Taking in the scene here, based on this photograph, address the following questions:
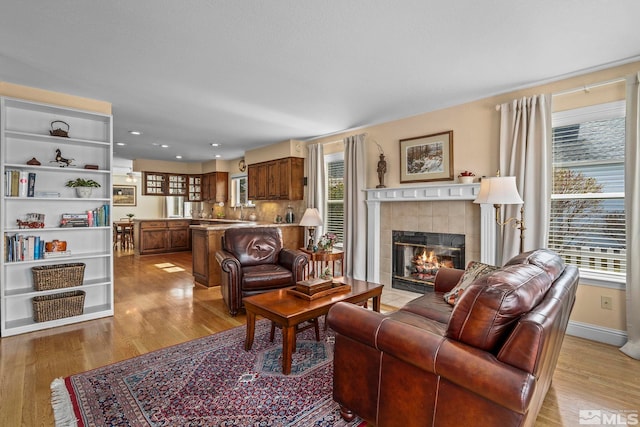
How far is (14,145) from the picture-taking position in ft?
10.9

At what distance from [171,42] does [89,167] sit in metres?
2.15

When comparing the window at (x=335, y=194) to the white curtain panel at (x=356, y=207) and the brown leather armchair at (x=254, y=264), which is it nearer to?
the white curtain panel at (x=356, y=207)

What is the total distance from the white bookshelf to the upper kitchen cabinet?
9.69ft

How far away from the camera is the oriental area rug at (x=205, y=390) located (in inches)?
72.6

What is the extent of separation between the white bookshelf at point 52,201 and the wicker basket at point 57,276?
2.3 inches

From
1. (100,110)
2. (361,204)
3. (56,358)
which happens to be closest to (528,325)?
(56,358)

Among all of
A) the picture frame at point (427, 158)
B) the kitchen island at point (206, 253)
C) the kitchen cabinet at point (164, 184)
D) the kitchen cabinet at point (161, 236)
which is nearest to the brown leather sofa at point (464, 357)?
the picture frame at point (427, 158)

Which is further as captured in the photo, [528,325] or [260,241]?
[260,241]

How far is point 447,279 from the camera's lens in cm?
290

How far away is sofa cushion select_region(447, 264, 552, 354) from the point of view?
1294 millimetres

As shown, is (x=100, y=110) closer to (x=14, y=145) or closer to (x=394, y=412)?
(x=14, y=145)

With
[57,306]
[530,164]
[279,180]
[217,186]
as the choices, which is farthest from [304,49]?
[217,186]

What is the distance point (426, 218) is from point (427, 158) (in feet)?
2.70

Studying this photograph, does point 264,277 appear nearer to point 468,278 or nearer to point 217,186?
point 468,278
